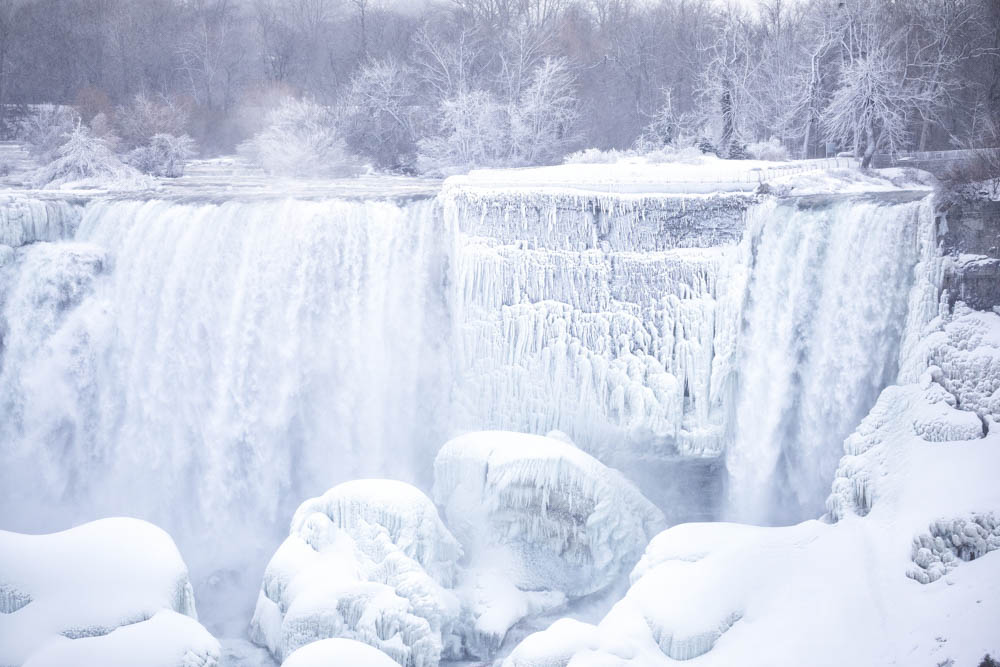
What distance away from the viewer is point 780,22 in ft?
94.0

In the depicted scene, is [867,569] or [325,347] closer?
[867,569]

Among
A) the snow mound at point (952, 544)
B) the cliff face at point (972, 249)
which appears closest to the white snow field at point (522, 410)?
the snow mound at point (952, 544)

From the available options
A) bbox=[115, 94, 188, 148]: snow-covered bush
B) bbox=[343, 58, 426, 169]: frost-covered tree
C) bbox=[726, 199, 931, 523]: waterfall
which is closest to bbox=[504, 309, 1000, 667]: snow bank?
bbox=[726, 199, 931, 523]: waterfall

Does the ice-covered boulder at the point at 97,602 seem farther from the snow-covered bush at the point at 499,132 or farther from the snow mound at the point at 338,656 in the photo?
the snow-covered bush at the point at 499,132

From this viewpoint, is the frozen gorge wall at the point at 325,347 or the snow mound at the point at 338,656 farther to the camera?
the frozen gorge wall at the point at 325,347

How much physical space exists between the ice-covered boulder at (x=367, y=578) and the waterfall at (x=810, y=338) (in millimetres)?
4794

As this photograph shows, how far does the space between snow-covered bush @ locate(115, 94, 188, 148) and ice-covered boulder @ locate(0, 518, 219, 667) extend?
59.5 feet

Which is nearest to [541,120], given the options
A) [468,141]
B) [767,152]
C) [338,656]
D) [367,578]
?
[468,141]

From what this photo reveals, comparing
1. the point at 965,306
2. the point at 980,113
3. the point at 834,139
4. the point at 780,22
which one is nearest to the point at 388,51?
the point at 780,22

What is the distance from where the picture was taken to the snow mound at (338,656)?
26.5 feet

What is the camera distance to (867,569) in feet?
29.8

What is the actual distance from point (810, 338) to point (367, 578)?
275 inches

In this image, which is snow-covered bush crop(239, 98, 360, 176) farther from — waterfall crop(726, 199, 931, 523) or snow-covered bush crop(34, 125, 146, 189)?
waterfall crop(726, 199, 931, 523)

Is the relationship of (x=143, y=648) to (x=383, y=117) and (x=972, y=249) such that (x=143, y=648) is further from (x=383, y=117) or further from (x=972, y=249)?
(x=383, y=117)
